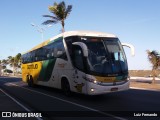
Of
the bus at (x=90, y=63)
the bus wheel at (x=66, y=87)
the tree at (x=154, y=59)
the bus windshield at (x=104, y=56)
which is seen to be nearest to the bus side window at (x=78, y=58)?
the bus at (x=90, y=63)

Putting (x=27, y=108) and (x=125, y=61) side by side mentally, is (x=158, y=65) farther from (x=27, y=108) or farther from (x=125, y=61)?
(x=27, y=108)

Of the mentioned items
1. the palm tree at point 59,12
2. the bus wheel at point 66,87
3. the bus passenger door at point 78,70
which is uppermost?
the palm tree at point 59,12

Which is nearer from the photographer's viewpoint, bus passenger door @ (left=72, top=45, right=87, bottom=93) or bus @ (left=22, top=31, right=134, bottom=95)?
bus @ (left=22, top=31, right=134, bottom=95)

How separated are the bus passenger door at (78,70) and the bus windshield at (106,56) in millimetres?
554

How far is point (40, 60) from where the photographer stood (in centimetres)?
2489

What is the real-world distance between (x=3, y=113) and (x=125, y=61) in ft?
21.9

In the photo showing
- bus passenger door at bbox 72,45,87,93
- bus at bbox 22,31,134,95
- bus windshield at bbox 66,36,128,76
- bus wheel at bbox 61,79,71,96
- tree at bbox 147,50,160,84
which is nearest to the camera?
bus at bbox 22,31,134,95

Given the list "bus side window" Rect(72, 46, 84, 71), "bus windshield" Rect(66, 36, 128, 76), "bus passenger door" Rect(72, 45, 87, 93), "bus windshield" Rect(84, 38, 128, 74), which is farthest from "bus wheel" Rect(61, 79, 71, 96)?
"bus windshield" Rect(84, 38, 128, 74)

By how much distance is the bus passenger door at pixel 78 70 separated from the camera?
628 inches

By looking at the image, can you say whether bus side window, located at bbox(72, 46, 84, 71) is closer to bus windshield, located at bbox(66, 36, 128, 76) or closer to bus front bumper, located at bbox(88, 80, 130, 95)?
bus windshield, located at bbox(66, 36, 128, 76)

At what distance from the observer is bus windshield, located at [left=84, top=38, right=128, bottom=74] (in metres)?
15.5

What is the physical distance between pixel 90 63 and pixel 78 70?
1101mm

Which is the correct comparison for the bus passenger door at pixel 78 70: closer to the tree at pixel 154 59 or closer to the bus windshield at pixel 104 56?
the bus windshield at pixel 104 56

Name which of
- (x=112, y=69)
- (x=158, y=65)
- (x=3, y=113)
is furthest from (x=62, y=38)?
(x=158, y=65)
